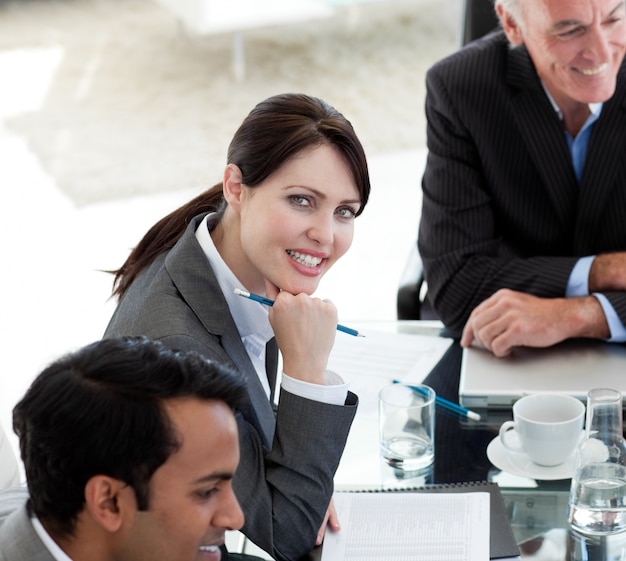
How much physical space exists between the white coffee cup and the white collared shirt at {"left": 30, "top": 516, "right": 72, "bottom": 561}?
2.33ft

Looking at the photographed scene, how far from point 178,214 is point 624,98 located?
99cm

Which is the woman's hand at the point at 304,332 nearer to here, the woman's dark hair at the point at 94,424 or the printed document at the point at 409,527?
the printed document at the point at 409,527

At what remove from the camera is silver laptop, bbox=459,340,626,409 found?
1756 millimetres

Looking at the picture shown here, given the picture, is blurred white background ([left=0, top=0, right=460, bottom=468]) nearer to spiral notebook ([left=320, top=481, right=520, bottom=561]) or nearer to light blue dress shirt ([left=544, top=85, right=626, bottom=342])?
light blue dress shirt ([left=544, top=85, right=626, bottom=342])

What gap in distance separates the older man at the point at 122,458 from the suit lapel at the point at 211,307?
1.13ft

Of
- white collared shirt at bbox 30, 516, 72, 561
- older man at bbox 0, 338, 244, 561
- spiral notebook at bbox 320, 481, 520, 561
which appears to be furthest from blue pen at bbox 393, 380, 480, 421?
white collared shirt at bbox 30, 516, 72, 561

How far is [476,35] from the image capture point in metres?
2.51

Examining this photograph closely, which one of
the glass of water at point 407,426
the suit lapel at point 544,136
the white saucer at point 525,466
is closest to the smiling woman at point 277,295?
the glass of water at point 407,426

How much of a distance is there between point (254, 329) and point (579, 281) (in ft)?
2.32

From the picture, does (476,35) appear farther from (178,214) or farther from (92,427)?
(92,427)

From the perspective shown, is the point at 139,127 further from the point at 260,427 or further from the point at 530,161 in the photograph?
the point at 260,427

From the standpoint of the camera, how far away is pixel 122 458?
3.63ft

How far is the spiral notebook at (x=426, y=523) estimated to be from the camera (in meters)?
1.42

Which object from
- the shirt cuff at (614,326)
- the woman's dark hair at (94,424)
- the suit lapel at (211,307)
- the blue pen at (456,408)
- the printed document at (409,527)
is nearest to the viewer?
the woman's dark hair at (94,424)
